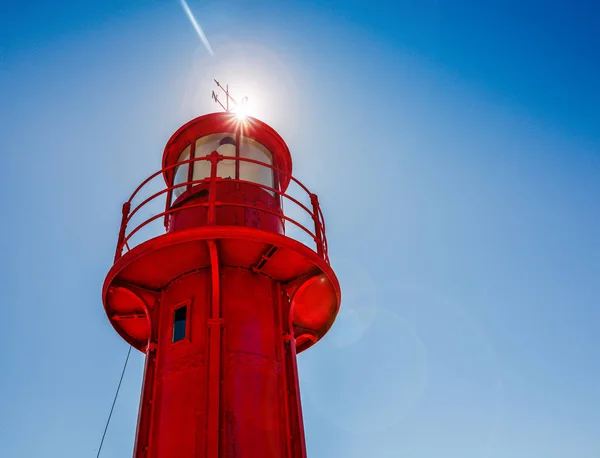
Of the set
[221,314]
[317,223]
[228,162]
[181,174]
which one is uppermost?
[181,174]

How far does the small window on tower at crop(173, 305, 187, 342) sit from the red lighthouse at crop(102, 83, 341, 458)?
0.02 meters

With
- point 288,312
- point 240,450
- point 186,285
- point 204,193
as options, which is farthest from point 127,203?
point 240,450

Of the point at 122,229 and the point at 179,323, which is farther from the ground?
the point at 122,229

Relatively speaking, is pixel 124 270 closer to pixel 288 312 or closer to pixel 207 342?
pixel 207 342

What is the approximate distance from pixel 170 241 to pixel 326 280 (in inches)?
93.7

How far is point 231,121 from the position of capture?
8.91 meters

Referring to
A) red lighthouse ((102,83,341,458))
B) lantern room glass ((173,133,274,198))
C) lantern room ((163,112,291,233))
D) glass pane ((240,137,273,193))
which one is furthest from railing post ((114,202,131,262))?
glass pane ((240,137,273,193))

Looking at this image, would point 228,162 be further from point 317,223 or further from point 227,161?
point 317,223

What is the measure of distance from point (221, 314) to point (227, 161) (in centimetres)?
307

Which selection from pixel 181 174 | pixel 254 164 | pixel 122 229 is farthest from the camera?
pixel 181 174

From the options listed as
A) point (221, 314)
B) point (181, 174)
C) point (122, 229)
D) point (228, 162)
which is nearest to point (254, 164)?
point (228, 162)

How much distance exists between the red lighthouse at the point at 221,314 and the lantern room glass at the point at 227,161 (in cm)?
4

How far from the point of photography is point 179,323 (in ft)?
21.8

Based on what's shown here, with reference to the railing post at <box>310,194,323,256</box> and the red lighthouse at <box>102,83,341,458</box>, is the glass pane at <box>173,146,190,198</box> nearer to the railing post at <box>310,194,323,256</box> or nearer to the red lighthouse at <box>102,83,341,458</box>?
the red lighthouse at <box>102,83,341,458</box>
